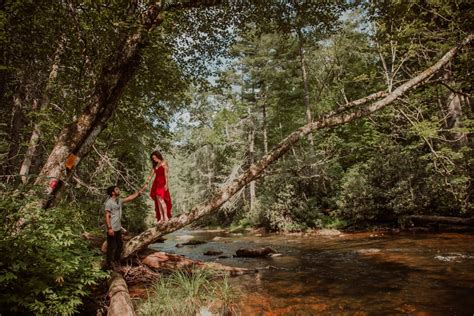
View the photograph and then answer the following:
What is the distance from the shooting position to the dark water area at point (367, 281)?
578 cm

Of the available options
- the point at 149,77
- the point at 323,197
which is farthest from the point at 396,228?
the point at 149,77

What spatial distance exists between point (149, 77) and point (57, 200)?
410 centimetres

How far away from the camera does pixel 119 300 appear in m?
4.58

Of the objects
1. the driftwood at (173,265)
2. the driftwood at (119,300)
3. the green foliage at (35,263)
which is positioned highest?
the green foliage at (35,263)

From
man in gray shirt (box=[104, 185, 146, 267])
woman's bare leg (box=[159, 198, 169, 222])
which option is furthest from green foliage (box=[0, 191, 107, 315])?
woman's bare leg (box=[159, 198, 169, 222])

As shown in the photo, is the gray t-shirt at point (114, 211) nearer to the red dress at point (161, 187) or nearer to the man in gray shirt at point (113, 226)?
the man in gray shirt at point (113, 226)

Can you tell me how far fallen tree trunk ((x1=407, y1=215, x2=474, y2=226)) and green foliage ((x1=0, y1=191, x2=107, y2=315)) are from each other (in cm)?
1550

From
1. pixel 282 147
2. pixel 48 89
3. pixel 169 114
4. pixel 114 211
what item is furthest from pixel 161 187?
pixel 169 114

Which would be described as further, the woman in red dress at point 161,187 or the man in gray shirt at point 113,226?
the woman in red dress at point 161,187

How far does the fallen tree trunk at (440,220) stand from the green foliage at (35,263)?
15499mm

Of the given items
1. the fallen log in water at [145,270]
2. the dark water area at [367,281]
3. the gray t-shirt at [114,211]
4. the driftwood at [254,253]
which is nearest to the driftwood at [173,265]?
the fallen log in water at [145,270]

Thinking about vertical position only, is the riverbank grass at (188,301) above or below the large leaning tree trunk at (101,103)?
below

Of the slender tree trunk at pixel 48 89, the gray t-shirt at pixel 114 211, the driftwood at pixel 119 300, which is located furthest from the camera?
the slender tree trunk at pixel 48 89

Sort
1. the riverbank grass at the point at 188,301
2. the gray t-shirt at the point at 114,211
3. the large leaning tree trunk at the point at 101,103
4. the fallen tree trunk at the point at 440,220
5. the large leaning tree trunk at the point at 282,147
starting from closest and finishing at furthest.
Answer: the riverbank grass at the point at 188,301 → the large leaning tree trunk at the point at 101,103 → the large leaning tree trunk at the point at 282,147 → the gray t-shirt at the point at 114,211 → the fallen tree trunk at the point at 440,220
